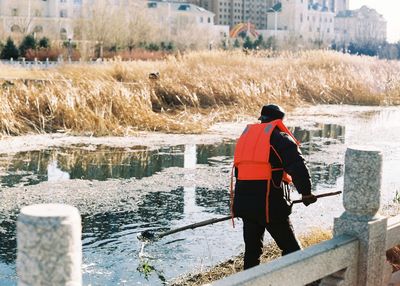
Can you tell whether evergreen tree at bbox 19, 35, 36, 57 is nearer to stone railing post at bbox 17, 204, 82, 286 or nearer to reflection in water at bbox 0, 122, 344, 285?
reflection in water at bbox 0, 122, 344, 285

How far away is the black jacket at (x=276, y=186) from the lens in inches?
180

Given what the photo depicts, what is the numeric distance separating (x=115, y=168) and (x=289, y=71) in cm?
1361

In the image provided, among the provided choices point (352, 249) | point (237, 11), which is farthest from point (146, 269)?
point (237, 11)

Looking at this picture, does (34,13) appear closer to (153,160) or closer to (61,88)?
(61,88)

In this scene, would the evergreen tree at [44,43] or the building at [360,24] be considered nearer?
the evergreen tree at [44,43]

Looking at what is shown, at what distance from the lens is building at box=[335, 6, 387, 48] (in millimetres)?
107312

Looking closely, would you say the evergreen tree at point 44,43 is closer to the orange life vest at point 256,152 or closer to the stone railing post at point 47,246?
the orange life vest at point 256,152

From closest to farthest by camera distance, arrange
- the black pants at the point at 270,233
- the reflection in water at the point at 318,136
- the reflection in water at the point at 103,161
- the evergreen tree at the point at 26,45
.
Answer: the black pants at the point at 270,233 < the reflection in water at the point at 103,161 < the reflection in water at the point at 318,136 < the evergreen tree at the point at 26,45

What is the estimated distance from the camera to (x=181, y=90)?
727 inches

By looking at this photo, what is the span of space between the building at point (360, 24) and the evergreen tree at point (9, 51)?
75789 mm

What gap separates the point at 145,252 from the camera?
261 inches

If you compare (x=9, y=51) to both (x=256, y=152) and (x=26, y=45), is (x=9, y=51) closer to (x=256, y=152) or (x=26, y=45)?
(x=26, y=45)

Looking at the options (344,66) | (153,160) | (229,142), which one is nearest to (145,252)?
(153,160)

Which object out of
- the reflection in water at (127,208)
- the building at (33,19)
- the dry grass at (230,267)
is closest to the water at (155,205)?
the reflection in water at (127,208)
